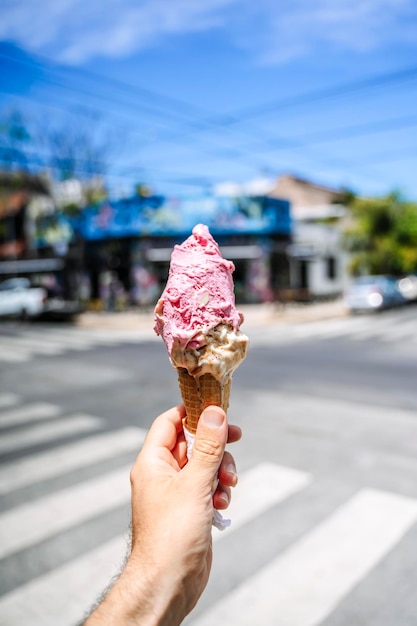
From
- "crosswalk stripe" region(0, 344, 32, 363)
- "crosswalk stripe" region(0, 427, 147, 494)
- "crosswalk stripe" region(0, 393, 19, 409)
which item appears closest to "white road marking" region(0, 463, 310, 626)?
"crosswalk stripe" region(0, 427, 147, 494)

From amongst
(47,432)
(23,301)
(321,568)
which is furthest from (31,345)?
(321,568)

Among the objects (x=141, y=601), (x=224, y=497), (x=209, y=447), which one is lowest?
(x=141, y=601)

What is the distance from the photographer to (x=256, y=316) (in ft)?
80.3

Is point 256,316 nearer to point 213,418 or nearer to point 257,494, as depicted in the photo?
point 257,494

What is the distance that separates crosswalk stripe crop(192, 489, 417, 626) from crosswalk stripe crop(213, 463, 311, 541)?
581 mm

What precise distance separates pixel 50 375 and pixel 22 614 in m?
8.45

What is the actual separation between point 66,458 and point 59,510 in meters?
1.34

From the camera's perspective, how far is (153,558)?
1.78 meters

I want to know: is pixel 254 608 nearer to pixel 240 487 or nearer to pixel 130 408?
pixel 240 487

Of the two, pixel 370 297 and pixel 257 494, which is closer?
pixel 257 494

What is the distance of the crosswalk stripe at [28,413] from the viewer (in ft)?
26.7

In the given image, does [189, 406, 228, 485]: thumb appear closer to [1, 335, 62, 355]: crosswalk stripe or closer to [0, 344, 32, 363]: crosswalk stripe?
[0, 344, 32, 363]: crosswalk stripe

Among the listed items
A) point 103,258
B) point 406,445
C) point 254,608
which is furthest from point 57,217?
point 254,608

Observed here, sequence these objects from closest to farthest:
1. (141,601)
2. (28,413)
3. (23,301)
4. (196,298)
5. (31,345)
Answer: (141,601)
(196,298)
(28,413)
(31,345)
(23,301)
